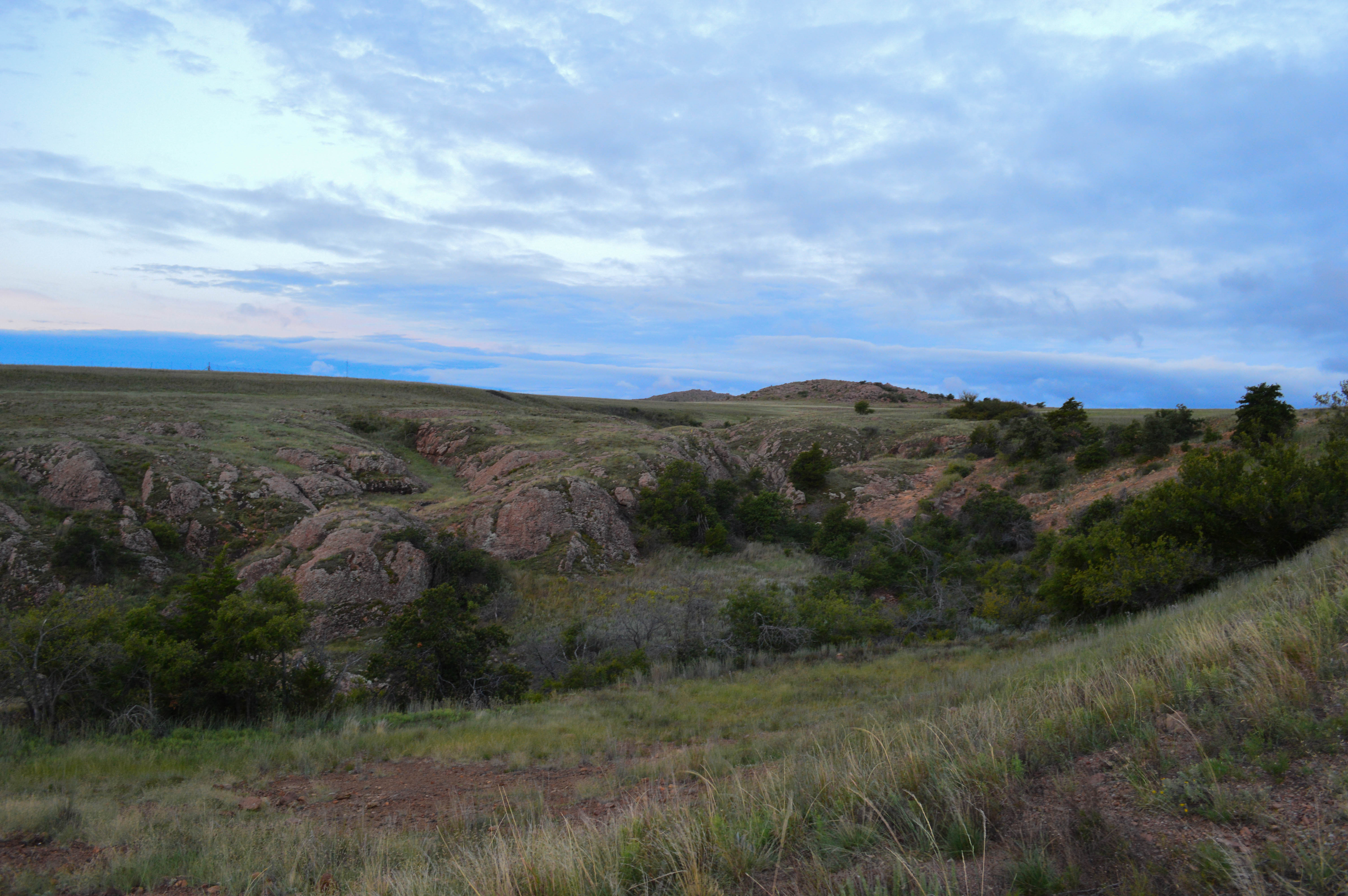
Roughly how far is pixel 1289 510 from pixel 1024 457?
22015mm

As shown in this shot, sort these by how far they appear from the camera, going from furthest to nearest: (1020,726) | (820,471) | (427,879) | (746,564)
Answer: (820,471) → (746,564) → (1020,726) → (427,879)

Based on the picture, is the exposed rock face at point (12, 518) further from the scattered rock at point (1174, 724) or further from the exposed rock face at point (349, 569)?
the scattered rock at point (1174, 724)

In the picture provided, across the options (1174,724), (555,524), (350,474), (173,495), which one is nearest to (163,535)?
(173,495)

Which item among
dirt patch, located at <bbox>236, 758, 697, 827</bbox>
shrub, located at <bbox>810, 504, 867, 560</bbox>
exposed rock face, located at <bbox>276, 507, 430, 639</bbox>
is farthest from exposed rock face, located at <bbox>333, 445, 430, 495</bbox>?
→ dirt patch, located at <bbox>236, 758, 697, 827</bbox>

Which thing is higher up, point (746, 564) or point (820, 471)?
point (820, 471)

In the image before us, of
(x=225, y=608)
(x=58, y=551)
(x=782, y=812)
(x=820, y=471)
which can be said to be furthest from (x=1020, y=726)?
(x=820, y=471)

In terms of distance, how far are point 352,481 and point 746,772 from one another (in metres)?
24.0

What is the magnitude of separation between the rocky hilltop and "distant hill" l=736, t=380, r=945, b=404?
42.6 metres

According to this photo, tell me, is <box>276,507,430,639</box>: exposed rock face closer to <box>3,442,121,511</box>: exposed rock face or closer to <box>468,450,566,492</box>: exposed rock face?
<box>3,442,121,511</box>: exposed rock face

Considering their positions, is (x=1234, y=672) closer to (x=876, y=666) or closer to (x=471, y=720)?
(x=876, y=666)

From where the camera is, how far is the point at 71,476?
20047 mm

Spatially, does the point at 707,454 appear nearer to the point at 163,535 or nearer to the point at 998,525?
the point at 998,525

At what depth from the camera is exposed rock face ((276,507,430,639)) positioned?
1639 cm

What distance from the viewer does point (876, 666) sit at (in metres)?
13.5
